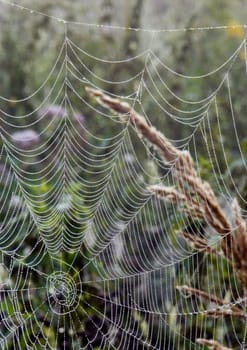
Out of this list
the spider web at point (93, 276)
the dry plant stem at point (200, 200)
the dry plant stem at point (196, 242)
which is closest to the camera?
the dry plant stem at point (200, 200)

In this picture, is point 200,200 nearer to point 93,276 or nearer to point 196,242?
point 196,242

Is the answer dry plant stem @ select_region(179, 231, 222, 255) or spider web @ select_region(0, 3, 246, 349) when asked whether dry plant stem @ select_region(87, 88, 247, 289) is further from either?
spider web @ select_region(0, 3, 246, 349)

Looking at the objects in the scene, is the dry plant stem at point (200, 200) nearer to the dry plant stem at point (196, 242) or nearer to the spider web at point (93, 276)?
the dry plant stem at point (196, 242)

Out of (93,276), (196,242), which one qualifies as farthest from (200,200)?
(93,276)

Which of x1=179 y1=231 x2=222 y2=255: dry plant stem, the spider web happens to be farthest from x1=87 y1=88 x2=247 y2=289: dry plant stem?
the spider web

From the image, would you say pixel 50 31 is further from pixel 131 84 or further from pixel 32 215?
pixel 32 215

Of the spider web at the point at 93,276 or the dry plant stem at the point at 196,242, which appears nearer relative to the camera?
the dry plant stem at the point at 196,242

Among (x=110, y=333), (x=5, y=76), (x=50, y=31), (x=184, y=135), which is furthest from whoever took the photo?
(x=50, y=31)

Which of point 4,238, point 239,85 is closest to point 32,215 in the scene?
point 4,238

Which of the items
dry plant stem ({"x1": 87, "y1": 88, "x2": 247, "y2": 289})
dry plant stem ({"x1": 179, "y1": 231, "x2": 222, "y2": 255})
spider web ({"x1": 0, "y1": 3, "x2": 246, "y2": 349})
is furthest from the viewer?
spider web ({"x1": 0, "y1": 3, "x2": 246, "y2": 349})

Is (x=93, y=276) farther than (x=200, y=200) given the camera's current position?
Yes

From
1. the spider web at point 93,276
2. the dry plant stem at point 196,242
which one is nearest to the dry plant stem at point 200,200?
the dry plant stem at point 196,242
